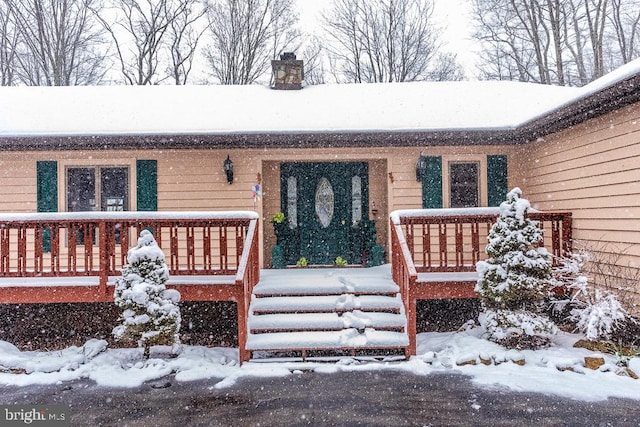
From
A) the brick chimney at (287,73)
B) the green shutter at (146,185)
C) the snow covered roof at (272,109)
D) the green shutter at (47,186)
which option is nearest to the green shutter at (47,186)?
the green shutter at (47,186)

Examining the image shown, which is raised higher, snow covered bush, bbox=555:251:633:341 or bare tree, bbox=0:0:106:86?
bare tree, bbox=0:0:106:86

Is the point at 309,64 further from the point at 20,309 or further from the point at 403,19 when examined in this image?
the point at 20,309

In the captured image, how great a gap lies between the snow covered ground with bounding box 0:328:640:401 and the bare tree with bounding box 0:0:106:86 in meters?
15.7

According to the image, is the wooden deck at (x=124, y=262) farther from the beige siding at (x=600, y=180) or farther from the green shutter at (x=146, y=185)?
the green shutter at (x=146, y=185)

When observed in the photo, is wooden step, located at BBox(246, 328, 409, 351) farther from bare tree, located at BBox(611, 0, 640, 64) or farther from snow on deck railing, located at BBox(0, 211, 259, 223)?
bare tree, located at BBox(611, 0, 640, 64)

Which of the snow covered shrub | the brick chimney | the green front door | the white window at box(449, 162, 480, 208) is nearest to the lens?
the snow covered shrub

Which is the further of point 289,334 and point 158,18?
point 158,18

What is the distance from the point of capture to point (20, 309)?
668 centimetres

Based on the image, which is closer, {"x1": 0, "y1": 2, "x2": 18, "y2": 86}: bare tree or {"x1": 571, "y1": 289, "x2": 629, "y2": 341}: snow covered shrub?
{"x1": 571, "y1": 289, "x2": 629, "y2": 341}: snow covered shrub

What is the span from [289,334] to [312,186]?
13.4 ft

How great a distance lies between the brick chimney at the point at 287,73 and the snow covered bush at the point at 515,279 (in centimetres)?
627

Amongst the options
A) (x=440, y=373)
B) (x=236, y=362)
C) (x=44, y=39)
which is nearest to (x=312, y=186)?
(x=236, y=362)

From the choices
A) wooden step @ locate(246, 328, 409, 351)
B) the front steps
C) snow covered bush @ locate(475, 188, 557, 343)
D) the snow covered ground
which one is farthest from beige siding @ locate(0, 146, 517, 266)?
wooden step @ locate(246, 328, 409, 351)

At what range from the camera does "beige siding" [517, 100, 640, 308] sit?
555cm
